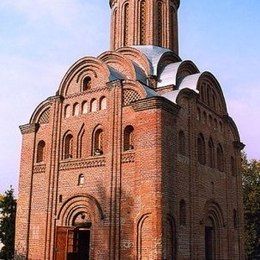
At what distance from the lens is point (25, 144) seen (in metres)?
17.6

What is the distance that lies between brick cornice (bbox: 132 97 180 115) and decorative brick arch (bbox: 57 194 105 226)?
3.70 m

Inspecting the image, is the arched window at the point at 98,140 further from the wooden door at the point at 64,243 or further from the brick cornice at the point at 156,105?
the wooden door at the point at 64,243

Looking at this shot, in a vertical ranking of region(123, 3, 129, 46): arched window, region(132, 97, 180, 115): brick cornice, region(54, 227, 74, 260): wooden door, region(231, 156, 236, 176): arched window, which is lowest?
region(54, 227, 74, 260): wooden door

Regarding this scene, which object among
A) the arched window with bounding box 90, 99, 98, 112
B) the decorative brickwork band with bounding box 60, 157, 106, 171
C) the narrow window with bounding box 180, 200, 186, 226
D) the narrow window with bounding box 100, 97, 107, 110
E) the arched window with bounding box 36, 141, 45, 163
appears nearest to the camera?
the narrow window with bounding box 180, 200, 186, 226

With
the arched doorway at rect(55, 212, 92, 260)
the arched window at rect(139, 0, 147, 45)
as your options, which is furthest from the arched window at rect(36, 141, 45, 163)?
the arched window at rect(139, 0, 147, 45)

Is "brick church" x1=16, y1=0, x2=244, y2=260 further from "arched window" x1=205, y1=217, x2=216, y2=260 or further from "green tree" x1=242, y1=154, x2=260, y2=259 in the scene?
"green tree" x1=242, y1=154, x2=260, y2=259

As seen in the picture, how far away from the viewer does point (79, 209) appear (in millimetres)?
15148

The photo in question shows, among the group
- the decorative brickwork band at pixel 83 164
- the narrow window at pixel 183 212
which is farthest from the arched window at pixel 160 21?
the narrow window at pixel 183 212

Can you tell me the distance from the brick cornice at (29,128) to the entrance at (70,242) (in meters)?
4.57

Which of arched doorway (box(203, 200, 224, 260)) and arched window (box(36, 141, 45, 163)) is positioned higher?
arched window (box(36, 141, 45, 163))

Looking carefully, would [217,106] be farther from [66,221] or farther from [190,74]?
[66,221]

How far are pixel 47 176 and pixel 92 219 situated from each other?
9.55ft

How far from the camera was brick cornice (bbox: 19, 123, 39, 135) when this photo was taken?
17.4 meters

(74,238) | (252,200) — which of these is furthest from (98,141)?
(252,200)
